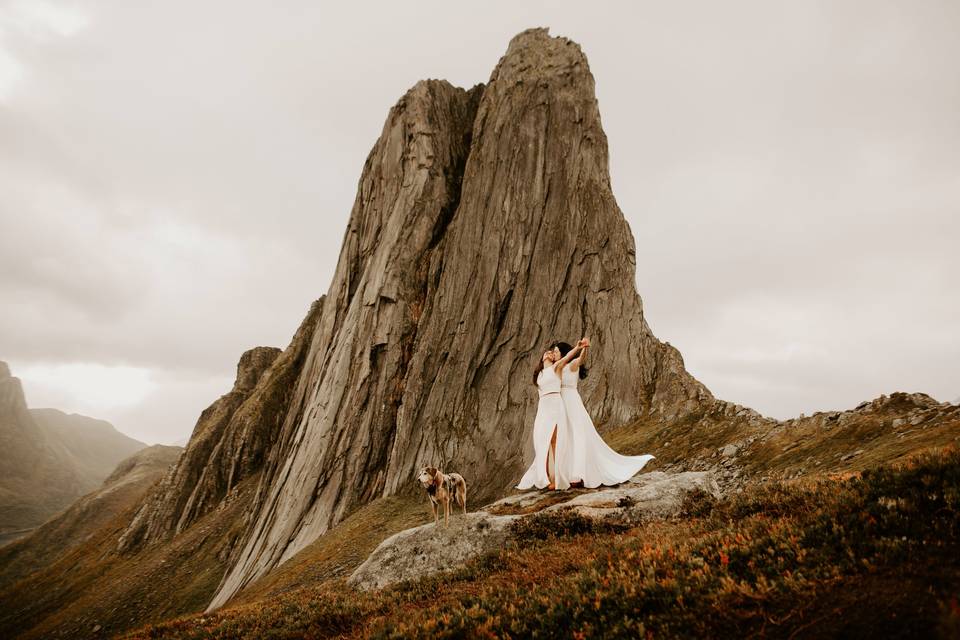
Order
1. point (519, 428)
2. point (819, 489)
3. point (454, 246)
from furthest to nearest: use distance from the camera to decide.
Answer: point (454, 246) < point (519, 428) < point (819, 489)

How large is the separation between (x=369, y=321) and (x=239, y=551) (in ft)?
77.7

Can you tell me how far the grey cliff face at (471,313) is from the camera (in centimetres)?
3244

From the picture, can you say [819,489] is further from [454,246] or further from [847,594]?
[454,246]


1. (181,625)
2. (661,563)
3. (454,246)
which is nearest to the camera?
(661,563)

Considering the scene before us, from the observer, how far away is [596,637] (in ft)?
16.7

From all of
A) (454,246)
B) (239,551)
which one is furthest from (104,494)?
(454,246)

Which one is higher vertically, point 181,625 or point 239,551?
point 181,625

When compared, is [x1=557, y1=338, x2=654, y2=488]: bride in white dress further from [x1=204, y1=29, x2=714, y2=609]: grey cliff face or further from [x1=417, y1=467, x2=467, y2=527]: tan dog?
[x1=204, y1=29, x2=714, y2=609]: grey cliff face

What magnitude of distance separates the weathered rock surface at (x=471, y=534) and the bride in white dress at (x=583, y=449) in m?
1.87

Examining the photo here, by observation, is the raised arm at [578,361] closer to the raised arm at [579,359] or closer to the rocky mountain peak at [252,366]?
the raised arm at [579,359]

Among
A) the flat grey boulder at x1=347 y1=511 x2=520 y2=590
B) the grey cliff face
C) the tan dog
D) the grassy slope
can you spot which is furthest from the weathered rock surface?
the grey cliff face

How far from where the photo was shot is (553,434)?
14.3 m

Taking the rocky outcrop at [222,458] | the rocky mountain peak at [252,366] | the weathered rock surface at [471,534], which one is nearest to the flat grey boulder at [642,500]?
the weathered rock surface at [471,534]

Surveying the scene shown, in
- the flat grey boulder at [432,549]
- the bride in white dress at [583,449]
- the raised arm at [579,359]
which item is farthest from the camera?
the bride in white dress at [583,449]
